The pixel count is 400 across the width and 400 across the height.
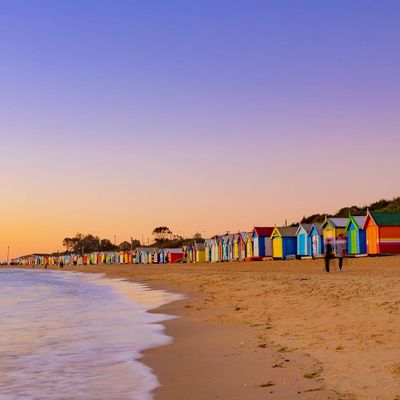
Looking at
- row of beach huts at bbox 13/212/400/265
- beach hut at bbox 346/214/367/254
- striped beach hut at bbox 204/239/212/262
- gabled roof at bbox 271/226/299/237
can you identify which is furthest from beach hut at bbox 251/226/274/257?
striped beach hut at bbox 204/239/212/262

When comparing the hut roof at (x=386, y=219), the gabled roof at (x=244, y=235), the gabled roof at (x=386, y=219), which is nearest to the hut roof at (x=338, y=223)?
the gabled roof at (x=386, y=219)

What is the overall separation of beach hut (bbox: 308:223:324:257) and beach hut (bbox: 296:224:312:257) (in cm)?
56

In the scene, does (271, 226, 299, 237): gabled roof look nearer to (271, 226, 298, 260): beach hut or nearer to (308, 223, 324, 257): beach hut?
(271, 226, 298, 260): beach hut

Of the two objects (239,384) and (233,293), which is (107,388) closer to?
(239,384)

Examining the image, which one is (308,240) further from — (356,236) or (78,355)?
(78,355)

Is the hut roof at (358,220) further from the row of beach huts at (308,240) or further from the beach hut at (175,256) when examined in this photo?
the beach hut at (175,256)

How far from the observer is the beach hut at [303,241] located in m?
66.8

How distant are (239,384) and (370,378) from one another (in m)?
1.91

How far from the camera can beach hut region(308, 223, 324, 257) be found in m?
63.2

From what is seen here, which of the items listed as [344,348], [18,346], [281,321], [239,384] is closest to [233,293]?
[281,321]

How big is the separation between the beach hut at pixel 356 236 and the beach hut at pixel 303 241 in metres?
8.46

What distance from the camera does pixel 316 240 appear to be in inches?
2527

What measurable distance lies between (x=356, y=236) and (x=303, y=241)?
1252cm

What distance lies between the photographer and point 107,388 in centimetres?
870
